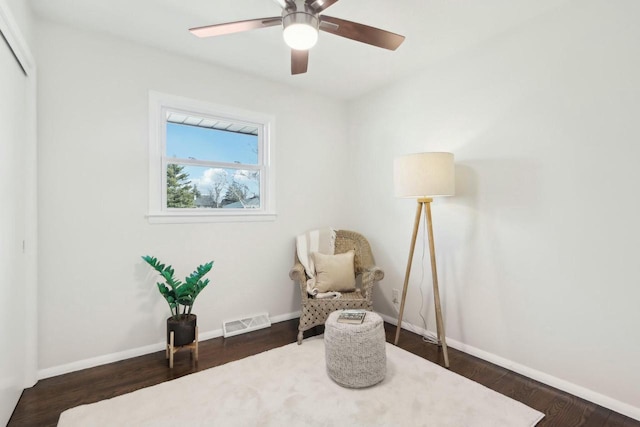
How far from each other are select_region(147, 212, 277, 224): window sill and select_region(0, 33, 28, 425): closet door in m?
0.85

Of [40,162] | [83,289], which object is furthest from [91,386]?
[40,162]

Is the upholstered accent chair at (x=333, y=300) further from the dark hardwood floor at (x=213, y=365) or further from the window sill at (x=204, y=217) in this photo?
the window sill at (x=204, y=217)

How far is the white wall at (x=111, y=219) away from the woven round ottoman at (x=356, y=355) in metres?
1.34

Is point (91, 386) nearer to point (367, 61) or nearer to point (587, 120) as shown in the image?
point (367, 61)

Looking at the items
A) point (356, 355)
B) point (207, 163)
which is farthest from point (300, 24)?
point (356, 355)

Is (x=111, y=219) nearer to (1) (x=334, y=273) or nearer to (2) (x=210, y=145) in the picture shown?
(2) (x=210, y=145)

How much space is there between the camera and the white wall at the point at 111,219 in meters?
2.27

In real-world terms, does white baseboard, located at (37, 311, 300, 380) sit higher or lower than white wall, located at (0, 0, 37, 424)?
A: lower

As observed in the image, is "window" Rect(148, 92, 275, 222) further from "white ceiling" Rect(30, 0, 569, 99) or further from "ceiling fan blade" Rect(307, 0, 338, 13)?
"ceiling fan blade" Rect(307, 0, 338, 13)

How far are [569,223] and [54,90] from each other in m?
3.72

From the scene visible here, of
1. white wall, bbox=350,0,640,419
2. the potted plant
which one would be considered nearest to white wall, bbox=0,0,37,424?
the potted plant

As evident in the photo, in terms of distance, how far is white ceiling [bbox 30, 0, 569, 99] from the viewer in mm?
2098

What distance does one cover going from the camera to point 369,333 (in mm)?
2082

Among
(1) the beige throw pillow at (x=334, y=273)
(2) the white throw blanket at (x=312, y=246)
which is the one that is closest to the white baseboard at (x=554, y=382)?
(1) the beige throw pillow at (x=334, y=273)
